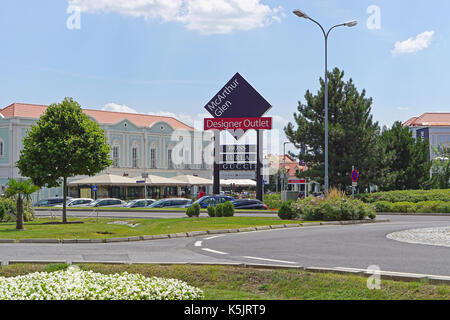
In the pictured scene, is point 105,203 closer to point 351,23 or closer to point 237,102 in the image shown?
point 237,102

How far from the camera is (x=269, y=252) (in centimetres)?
1399

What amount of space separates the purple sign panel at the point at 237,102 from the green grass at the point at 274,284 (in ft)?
122

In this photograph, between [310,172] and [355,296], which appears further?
[310,172]

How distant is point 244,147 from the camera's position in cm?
4762

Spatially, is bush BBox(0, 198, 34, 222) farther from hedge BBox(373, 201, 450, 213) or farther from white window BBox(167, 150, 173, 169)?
white window BBox(167, 150, 173, 169)

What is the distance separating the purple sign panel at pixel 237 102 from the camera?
4672 centimetres

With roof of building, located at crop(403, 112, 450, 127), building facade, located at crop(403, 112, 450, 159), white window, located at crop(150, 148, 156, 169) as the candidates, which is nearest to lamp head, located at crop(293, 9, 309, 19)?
white window, located at crop(150, 148, 156, 169)

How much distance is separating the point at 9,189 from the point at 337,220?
14549 mm

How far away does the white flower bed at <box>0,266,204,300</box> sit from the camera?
21.5 ft

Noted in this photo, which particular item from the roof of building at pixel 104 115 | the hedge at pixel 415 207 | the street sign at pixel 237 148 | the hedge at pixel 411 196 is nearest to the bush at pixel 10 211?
the street sign at pixel 237 148

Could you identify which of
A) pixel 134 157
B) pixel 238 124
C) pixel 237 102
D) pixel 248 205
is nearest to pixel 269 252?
pixel 248 205
